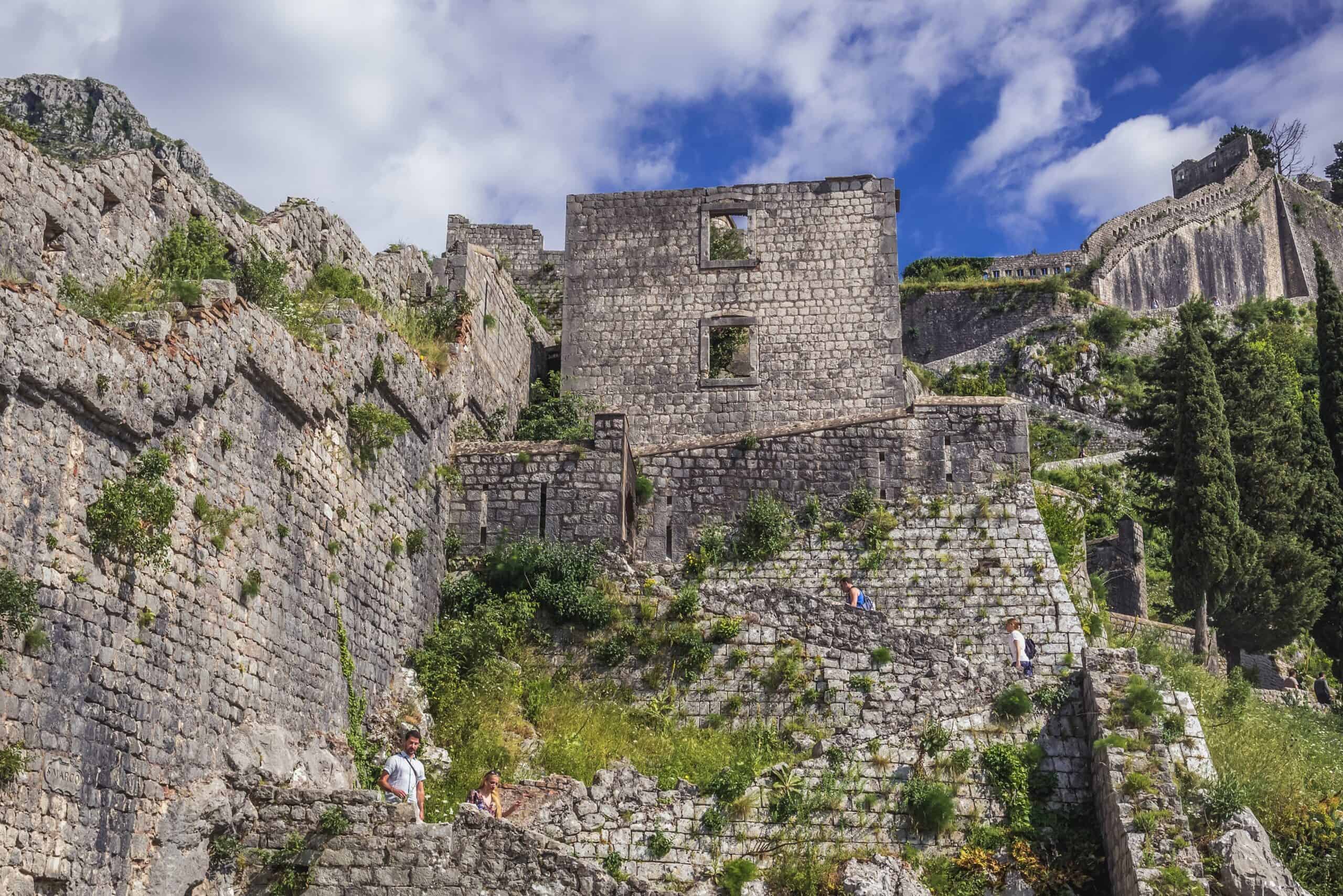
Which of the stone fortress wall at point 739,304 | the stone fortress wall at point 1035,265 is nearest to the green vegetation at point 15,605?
the stone fortress wall at point 739,304

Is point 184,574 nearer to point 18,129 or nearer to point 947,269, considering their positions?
point 18,129

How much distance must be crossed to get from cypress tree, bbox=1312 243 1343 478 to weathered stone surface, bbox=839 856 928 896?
844 inches

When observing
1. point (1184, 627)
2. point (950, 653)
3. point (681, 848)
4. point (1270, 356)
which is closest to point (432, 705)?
point (681, 848)

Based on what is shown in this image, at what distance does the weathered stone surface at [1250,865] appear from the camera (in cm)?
1330

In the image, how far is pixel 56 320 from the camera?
10719 millimetres

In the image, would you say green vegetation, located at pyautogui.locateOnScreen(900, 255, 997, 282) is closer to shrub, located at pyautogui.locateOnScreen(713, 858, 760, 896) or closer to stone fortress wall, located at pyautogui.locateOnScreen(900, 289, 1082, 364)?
stone fortress wall, located at pyautogui.locateOnScreen(900, 289, 1082, 364)

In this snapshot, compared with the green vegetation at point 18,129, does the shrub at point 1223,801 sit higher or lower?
lower

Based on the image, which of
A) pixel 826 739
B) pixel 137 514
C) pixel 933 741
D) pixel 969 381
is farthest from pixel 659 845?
pixel 969 381

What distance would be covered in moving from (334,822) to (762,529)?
9.27 metres

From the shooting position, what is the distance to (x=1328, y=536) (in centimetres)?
2873

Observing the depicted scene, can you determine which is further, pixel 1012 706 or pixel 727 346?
pixel 727 346

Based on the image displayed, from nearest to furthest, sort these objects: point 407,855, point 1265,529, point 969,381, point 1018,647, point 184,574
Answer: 1. point 184,574
2. point 407,855
3. point 1018,647
4. point 1265,529
5. point 969,381

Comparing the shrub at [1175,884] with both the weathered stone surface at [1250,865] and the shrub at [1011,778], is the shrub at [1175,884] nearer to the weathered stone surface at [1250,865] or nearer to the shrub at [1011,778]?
the weathered stone surface at [1250,865]

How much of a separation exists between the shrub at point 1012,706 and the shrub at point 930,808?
4.00 ft
